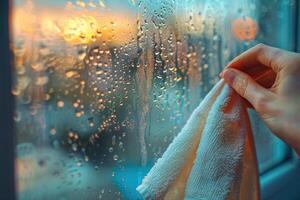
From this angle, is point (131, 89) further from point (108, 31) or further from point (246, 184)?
point (246, 184)

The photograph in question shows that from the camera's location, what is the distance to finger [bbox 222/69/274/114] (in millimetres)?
658

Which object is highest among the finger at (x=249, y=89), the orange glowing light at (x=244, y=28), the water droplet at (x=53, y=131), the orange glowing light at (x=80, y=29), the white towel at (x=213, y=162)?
the orange glowing light at (x=80, y=29)

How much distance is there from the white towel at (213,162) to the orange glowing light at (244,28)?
0.47 meters

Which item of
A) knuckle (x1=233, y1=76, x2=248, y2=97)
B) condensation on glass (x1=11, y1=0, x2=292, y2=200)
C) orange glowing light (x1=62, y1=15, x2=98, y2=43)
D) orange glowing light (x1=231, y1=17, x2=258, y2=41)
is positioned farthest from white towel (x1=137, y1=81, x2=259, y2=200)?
orange glowing light (x1=231, y1=17, x2=258, y2=41)

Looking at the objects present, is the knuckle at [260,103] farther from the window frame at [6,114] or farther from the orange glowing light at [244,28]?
the orange glowing light at [244,28]

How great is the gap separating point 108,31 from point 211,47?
0.40 meters

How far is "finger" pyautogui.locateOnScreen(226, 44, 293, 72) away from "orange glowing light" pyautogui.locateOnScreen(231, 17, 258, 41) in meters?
0.41

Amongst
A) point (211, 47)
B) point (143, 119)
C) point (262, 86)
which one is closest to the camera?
point (262, 86)

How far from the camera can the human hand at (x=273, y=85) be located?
0.64 meters

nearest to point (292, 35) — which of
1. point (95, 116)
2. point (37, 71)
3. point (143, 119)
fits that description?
point (143, 119)

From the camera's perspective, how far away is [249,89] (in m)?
0.67

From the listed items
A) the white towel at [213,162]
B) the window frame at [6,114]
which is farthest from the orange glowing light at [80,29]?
the white towel at [213,162]

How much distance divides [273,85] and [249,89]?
0.04 metres

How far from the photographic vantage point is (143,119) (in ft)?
2.60
